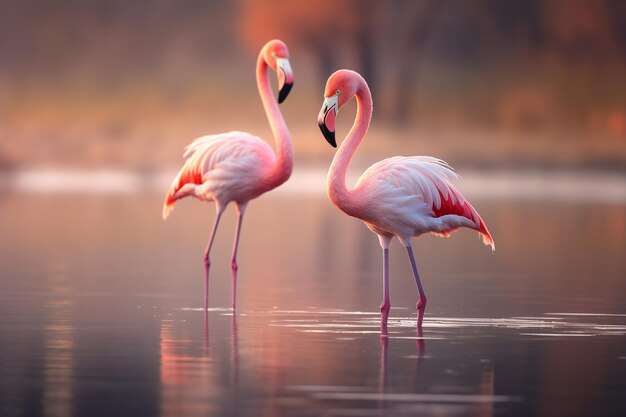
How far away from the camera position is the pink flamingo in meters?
9.05

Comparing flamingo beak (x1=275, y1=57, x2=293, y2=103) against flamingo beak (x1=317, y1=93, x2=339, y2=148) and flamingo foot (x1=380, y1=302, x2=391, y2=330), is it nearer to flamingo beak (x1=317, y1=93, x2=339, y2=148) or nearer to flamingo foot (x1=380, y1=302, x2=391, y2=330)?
flamingo beak (x1=317, y1=93, x2=339, y2=148)

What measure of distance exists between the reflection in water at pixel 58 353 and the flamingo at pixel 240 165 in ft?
3.75

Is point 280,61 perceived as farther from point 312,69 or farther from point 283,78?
point 312,69

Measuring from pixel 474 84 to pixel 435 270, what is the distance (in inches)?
1118

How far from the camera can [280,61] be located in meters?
11.0

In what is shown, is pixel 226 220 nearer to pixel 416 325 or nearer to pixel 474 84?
pixel 416 325

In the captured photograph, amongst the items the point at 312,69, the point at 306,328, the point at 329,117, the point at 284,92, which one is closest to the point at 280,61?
the point at 284,92

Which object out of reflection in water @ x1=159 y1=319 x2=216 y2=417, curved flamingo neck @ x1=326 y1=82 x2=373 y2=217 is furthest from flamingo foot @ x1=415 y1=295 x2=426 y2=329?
reflection in water @ x1=159 y1=319 x2=216 y2=417

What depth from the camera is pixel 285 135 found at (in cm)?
1100

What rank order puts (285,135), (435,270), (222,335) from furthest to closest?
(435,270) → (285,135) → (222,335)

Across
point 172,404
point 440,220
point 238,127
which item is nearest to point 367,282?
point 440,220

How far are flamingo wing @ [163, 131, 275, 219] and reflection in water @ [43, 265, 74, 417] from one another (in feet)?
3.79

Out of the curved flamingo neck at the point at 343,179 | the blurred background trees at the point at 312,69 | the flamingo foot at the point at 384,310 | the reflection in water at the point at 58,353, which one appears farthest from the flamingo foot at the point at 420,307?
the blurred background trees at the point at 312,69

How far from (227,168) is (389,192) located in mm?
2089
